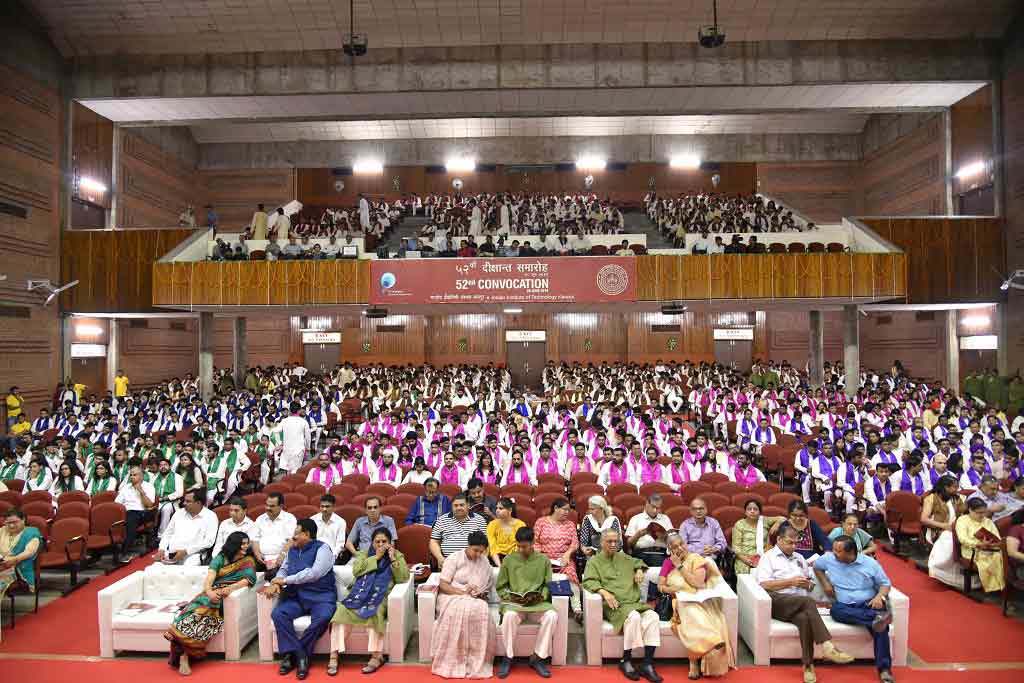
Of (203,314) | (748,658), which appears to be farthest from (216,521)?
(203,314)

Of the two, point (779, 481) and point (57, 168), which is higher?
point (57, 168)

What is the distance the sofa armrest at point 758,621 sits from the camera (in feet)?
16.9

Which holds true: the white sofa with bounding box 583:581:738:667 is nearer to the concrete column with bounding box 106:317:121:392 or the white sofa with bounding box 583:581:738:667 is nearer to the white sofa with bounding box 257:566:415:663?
the white sofa with bounding box 257:566:415:663

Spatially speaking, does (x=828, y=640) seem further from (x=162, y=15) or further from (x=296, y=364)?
(x=296, y=364)

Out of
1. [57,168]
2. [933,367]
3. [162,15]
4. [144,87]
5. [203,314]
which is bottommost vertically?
[933,367]

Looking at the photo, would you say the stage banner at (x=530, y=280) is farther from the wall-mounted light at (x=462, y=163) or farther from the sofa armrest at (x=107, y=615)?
the wall-mounted light at (x=462, y=163)

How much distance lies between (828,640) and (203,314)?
15744mm

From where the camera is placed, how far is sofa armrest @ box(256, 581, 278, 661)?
529cm

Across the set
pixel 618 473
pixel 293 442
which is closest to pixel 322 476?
pixel 293 442

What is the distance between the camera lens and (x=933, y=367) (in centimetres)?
2030

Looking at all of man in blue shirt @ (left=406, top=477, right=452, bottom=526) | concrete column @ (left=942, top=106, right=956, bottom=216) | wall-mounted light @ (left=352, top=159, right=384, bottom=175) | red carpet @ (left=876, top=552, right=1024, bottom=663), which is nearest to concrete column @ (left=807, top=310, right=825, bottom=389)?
concrete column @ (left=942, top=106, right=956, bottom=216)

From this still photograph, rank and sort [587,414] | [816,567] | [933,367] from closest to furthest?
[816,567], [587,414], [933,367]

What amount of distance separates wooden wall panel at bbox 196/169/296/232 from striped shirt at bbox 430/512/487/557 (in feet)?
71.1

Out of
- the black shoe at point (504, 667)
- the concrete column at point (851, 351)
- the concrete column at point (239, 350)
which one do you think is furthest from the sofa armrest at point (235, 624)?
the concrete column at point (851, 351)
